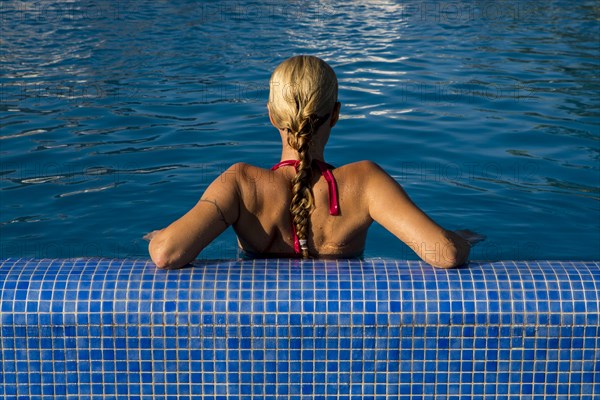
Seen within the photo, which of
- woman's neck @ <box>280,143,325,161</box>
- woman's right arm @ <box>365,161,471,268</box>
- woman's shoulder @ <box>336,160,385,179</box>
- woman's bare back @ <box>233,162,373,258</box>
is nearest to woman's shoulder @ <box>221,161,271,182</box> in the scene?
woman's bare back @ <box>233,162,373,258</box>

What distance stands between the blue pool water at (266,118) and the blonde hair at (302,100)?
A: 244 centimetres

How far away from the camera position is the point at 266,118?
909 centimetres

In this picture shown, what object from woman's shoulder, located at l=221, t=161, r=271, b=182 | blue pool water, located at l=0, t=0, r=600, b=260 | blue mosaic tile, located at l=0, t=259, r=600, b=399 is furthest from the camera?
blue pool water, located at l=0, t=0, r=600, b=260

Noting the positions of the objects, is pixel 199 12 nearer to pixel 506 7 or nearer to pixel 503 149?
pixel 506 7

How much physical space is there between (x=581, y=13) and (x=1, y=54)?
895 centimetres

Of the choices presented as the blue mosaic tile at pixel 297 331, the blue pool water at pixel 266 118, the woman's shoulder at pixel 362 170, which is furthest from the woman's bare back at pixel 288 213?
the blue pool water at pixel 266 118

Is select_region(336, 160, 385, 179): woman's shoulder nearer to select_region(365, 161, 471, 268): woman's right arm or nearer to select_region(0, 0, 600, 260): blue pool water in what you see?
select_region(365, 161, 471, 268): woman's right arm

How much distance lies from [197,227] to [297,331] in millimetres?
598

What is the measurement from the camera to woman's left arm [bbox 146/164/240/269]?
11.8 ft

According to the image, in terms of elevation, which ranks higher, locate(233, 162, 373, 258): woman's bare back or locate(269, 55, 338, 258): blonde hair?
locate(269, 55, 338, 258): blonde hair

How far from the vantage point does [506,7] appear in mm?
14539

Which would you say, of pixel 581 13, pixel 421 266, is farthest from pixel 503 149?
pixel 581 13

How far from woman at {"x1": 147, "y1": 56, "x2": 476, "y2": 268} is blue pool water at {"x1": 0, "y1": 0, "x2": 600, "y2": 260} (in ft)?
7.20

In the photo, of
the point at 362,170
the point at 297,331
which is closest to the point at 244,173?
the point at 362,170
